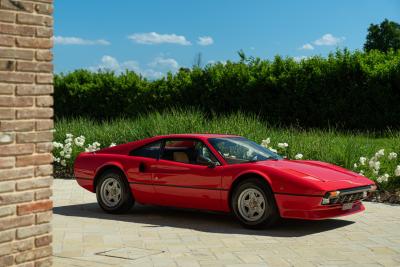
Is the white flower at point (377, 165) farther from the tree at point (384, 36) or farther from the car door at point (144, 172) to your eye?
the tree at point (384, 36)

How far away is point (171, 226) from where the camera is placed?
9.18 metres

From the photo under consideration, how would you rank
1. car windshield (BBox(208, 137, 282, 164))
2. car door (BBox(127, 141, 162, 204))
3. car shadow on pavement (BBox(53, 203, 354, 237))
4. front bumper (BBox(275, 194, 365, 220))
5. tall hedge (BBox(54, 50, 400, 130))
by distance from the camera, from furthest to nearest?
tall hedge (BBox(54, 50, 400, 130)) < car door (BBox(127, 141, 162, 204)) < car windshield (BBox(208, 137, 282, 164)) < car shadow on pavement (BBox(53, 203, 354, 237)) < front bumper (BBox(275, 194, 365, 220))

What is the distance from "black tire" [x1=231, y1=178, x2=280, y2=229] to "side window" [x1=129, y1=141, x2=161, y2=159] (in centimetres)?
166

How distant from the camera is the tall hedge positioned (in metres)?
21.7

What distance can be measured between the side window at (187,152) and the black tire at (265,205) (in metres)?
0.79

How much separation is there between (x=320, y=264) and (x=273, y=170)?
201 cm

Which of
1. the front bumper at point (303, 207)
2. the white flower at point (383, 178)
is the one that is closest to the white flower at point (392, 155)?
the white flower at point (383, 178)

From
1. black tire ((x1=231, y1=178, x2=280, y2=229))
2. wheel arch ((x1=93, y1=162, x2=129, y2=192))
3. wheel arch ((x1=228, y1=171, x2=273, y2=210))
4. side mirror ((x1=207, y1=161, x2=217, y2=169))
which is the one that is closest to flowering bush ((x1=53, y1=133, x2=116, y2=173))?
wheel arch ((x1=93, y1=162, x2=129, y2=192))

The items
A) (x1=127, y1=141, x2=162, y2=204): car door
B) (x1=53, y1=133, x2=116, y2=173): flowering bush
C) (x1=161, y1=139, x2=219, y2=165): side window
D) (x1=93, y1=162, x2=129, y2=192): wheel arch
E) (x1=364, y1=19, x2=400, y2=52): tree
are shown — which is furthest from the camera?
(x1=364, y1=19, x2=400, y2=52): tree

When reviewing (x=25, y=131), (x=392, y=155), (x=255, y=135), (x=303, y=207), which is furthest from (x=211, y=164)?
(x=255, y=135)

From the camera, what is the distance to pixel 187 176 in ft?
30.9

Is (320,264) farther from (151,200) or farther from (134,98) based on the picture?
(134,98)

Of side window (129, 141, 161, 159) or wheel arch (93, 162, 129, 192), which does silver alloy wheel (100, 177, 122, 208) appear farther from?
side window (129, 141, 161, 159)

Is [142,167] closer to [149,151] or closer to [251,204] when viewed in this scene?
[149,151]
